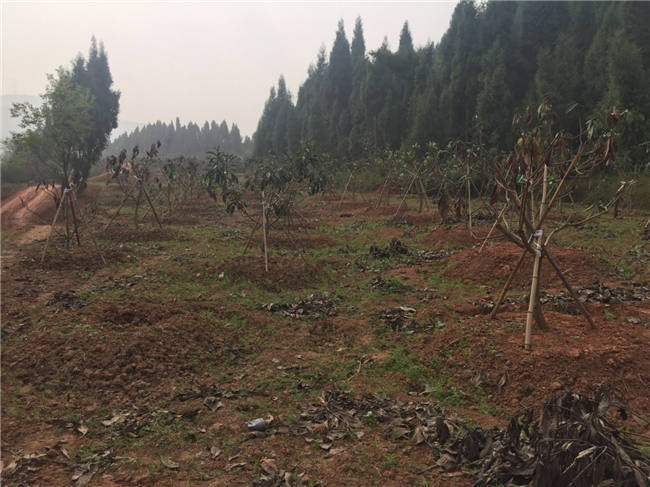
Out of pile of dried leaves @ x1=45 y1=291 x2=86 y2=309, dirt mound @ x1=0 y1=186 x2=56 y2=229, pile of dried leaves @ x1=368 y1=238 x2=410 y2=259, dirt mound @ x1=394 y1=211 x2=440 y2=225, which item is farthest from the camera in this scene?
dirt mound @ x1=0 y1=186 x2=56 y2=229

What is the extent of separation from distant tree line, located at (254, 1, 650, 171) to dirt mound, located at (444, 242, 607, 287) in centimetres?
642

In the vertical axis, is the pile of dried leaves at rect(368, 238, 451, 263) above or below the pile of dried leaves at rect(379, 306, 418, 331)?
above

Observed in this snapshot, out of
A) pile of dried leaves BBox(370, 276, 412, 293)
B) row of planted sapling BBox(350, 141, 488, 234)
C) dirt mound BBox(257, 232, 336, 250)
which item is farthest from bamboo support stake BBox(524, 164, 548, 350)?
dirt mound BBox(257, 232, 336, 250)

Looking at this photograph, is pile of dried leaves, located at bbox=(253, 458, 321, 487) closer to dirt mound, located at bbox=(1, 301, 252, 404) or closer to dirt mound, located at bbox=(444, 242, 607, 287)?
dirt mound, located at bbox=(1, 301, 252, 404)

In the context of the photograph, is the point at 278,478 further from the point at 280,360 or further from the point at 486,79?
the point at 486,79

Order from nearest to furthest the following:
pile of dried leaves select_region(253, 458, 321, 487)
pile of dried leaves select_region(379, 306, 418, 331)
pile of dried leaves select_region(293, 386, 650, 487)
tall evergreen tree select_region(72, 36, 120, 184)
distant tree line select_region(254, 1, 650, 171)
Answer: pile of dried leaves select_region(293, 386, 650, 487), pile of dried leaves select_region(253, 458, 321, 487), pile of dried leaves select_region(379, 306, 418, 331), distant tree line select_region(254, 1, 650, 171), tall evergreen tree select_region(72, 36, 120, 184)

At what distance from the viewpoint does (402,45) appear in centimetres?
3981

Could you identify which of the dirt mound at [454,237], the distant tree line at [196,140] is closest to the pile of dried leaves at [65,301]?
the dirt mound at [454,237]

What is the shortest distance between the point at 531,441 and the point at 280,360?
3087 mm

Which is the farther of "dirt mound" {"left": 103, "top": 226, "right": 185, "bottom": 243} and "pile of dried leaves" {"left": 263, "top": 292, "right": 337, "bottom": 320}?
"dirt mound" {"left": 103, "top": 226, "right": 185, "bottom": 243}

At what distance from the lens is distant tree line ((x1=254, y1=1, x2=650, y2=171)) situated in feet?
69.1

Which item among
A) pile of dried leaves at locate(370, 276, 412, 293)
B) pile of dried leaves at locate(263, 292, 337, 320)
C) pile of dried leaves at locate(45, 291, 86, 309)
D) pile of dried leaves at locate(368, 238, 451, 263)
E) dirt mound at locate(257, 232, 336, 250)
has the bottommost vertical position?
pile of dried leaves at locate(263, 292, 337, 320)

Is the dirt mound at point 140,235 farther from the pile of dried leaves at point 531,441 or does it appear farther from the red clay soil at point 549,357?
the pile of dried leaves at point 531,441

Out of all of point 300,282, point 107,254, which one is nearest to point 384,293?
point 300,282
